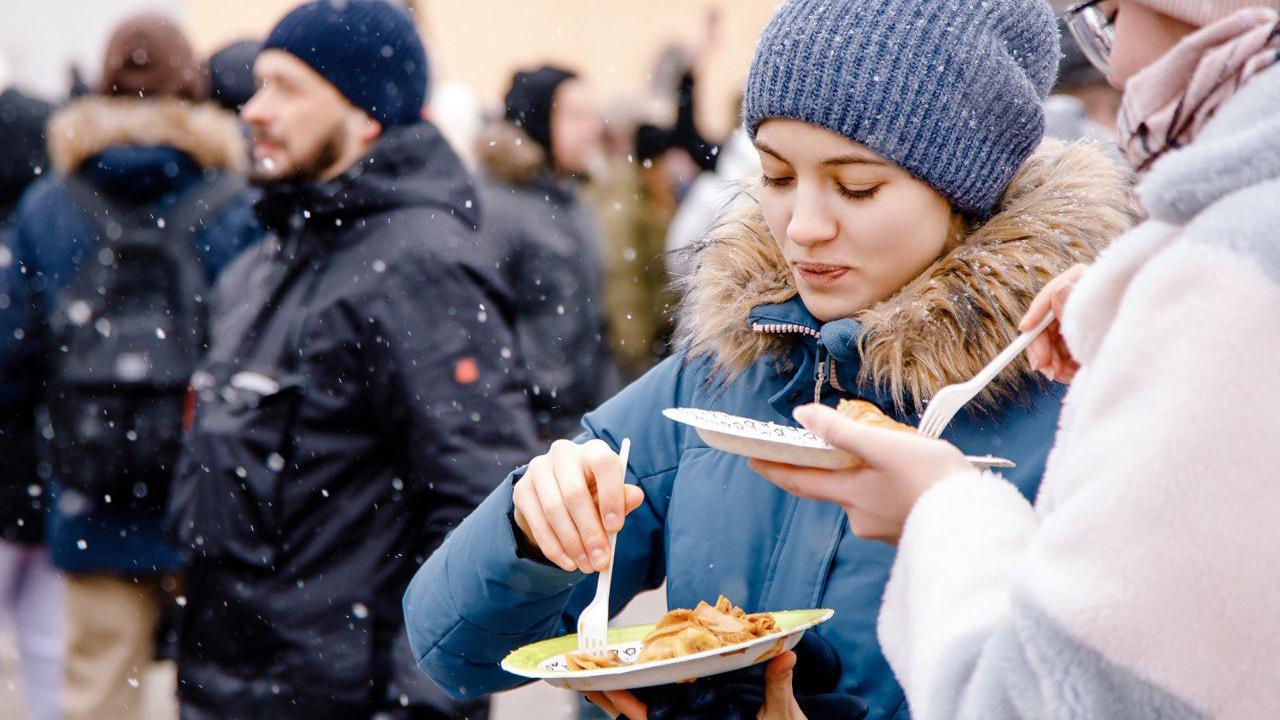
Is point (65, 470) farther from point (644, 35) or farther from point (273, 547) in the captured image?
point (644, 35)

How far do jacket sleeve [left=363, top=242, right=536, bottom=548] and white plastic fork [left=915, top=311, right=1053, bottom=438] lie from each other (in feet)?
6.10

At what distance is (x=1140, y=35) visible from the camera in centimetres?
139

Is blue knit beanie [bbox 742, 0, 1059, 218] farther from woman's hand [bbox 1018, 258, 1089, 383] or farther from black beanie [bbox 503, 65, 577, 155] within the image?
black beanie [bbox 503, 65, 577, 155]

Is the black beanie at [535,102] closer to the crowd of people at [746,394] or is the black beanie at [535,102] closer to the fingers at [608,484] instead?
the crowd of people at [746,394]

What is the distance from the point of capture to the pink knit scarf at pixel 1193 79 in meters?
Answer: 1.27

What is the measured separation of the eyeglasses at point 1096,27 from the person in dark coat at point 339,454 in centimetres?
215

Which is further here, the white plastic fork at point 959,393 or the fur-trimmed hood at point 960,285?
the fur-trimmed hood at point 960,285

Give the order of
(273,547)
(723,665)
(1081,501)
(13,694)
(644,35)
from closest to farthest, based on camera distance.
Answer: (1081,501) → (723,665) → (273,547) → (13,694) → (644,35)

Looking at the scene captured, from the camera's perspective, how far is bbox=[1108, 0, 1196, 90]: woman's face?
1368 mm

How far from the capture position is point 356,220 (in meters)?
3.73

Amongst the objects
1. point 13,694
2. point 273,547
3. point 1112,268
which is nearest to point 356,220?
point 273,547

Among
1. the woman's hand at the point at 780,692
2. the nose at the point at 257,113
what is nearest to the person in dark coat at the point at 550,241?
the nose at the point at 257,113

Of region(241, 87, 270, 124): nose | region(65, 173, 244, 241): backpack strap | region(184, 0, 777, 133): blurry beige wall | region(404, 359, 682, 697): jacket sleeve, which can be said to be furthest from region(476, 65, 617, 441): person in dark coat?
region(184, 0, 777, 133): blurry beige wall

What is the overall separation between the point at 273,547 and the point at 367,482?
0.92 feet
